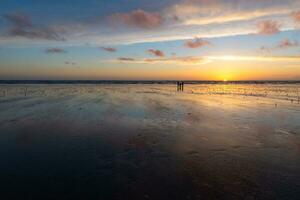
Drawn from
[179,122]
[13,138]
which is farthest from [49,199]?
[179,122]

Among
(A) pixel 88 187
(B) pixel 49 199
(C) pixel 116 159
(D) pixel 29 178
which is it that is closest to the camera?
(B) pixel 49 199

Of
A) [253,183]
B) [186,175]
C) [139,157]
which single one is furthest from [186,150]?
[253,183]

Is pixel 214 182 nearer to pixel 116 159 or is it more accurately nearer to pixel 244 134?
pixel 116 159

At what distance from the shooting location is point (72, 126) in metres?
16.5

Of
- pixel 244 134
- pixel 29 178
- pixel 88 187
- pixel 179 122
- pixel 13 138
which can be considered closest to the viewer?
pixel 88 187

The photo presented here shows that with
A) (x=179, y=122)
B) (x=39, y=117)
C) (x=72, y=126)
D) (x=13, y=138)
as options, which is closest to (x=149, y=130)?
(x=179, y=122)

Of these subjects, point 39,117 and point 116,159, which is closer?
point 116,159

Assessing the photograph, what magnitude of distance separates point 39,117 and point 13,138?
23.4 ft

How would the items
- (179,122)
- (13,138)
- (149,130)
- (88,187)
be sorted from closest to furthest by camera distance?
(88,187) → (13,138) → (149,130) → (179,122)

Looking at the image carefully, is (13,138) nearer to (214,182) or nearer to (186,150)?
(186,150)

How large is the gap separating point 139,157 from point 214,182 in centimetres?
326

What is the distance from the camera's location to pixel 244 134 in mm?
14664

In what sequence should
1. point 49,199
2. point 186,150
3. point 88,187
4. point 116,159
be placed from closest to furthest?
point 49,199 → point 88,187 → point 116,159 → point 186,150

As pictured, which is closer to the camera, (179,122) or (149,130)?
(149,130)
